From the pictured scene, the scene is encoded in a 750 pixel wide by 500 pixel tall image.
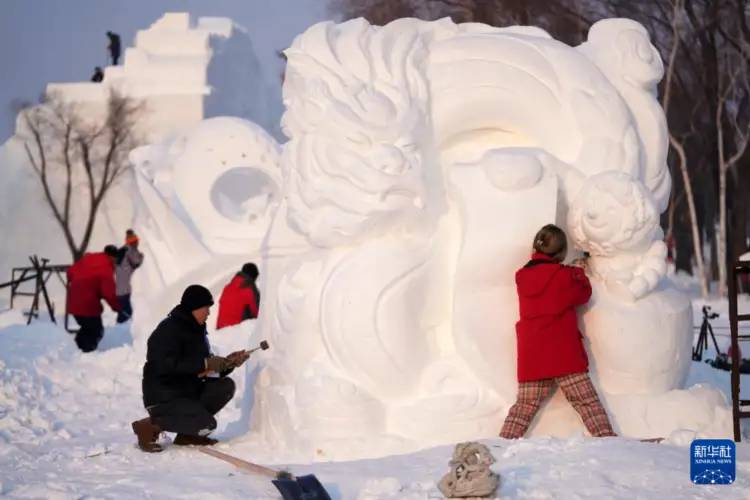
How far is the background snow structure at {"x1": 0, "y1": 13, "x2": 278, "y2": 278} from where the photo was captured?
32.3 m

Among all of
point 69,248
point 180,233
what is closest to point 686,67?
point 180,233

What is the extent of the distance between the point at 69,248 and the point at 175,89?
5412 mm

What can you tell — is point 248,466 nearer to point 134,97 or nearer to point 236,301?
point 236,301

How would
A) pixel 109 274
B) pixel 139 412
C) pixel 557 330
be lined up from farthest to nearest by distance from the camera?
pixel 109 274
pixel 139 412
pixel 557 330

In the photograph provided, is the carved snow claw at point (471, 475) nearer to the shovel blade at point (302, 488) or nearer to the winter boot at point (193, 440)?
the shovel blade at point (302, 488)

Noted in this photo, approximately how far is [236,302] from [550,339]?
304 inches

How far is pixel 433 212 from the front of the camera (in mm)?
6828

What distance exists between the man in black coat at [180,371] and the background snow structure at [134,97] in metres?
25.4

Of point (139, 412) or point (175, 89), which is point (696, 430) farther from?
point (175, 89)

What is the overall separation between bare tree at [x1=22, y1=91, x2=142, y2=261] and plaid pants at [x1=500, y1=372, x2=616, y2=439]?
26671 millimetres

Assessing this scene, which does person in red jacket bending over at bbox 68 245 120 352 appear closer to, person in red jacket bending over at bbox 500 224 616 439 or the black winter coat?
the black winter coat

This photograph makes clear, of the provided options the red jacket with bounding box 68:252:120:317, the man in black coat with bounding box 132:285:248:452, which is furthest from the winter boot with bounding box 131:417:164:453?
the red jacket with bounding box 68:252:120:317

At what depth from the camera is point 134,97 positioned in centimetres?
3244

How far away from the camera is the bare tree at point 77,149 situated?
32.0 metres
